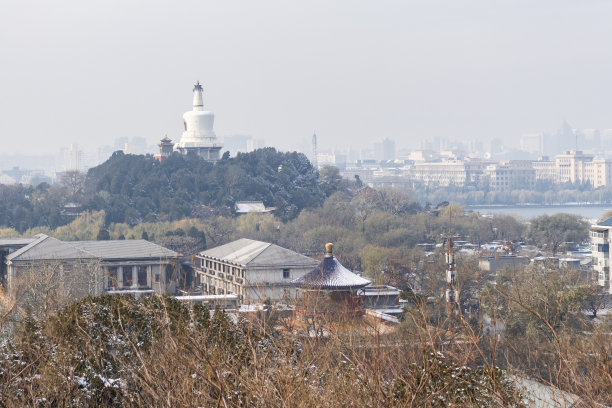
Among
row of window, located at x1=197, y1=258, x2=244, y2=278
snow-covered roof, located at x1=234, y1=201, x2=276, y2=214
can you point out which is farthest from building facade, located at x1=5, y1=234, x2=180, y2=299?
snow-covered roof, located at x1=234, y1=201, x2=276, y2=214

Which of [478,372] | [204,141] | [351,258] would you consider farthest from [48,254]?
[204,141]

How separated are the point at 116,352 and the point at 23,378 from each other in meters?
1.63

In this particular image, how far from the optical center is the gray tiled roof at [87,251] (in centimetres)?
2880

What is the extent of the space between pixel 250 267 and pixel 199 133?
34027 millimetres

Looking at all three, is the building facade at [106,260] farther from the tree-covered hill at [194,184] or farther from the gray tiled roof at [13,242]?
the tree-covered hill at [194,184]

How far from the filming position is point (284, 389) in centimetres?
754

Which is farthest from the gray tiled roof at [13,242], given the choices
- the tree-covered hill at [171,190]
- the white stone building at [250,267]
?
the tree-covered hill at [171,190]

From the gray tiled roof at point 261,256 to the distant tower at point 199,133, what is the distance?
28.9 m

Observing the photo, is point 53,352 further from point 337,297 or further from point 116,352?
point 337,297

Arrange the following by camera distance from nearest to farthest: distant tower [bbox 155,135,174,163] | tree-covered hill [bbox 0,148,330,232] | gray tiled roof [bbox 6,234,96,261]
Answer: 1. gray tiled roof [bbox 6,234,96,261]
2. tree-covered hill [bbox 0,148,330,232]
3. distant tower [bbox 155,135,174,163]

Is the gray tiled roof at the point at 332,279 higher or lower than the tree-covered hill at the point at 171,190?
lower

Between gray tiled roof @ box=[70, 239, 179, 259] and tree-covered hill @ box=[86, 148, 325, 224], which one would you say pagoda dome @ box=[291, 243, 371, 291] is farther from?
tree-covered hill @ box=[86, 148, 325, 224]

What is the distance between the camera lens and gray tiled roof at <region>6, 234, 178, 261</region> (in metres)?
28.8

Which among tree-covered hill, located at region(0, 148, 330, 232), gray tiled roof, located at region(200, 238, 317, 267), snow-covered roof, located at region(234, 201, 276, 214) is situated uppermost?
tree-covered hill, located at region(0, 148, 330, 232)
